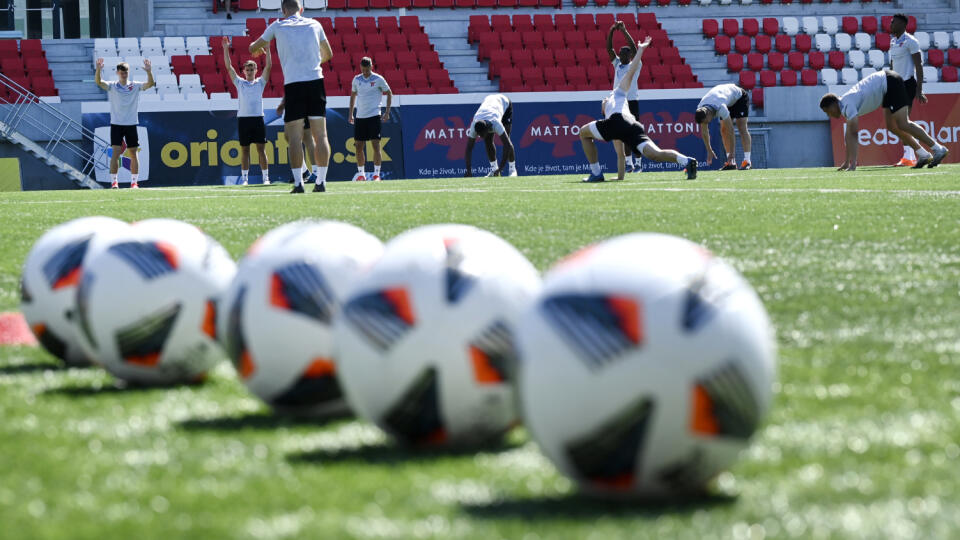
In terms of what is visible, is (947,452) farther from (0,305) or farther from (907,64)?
(907,64)

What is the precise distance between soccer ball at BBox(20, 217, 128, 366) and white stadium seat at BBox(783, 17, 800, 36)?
→ 31.1 m

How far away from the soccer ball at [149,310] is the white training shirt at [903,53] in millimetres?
17272

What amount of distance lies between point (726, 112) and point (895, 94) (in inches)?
152

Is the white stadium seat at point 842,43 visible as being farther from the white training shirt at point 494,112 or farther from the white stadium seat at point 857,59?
the white training shirt at point 494,112

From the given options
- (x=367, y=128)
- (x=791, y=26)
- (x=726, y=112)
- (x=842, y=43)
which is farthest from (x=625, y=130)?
(x=842, y=43)

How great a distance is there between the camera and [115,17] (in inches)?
1371

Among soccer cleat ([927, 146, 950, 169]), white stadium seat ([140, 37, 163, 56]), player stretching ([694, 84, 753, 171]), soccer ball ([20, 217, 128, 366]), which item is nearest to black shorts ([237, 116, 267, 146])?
player stretching ([694, 84, 753, 171])

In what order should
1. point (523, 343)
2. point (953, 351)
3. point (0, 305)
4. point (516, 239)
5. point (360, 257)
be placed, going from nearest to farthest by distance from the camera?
point (523, 343)
point (360, 257)
point (953, 351)
point (0, 305)
point (516, 239)

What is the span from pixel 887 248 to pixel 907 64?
13462mm

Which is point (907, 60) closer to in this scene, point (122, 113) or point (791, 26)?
point (122, 113)

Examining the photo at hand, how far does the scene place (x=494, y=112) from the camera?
22.6m

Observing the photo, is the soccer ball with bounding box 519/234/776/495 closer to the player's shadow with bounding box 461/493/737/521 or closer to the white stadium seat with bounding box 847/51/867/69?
the player's shadow with bounding box 461/493/737/521

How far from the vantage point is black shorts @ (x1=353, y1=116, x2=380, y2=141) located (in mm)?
21812

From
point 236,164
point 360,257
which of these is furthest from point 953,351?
point 236,164
